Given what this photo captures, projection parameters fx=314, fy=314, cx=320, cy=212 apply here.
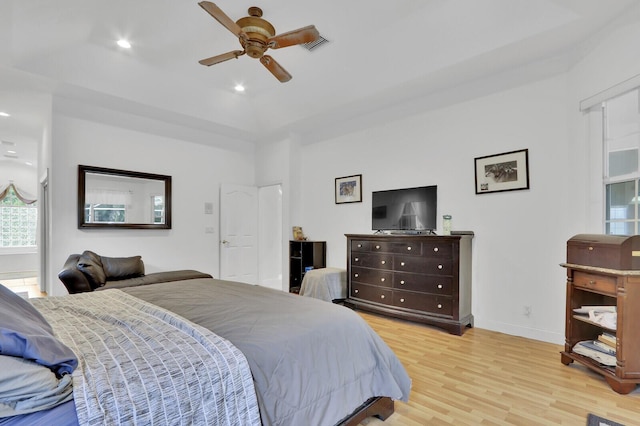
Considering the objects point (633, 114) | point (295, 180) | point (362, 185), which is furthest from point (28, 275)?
point (633, 114)

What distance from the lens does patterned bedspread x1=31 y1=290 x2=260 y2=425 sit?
38.3 inches

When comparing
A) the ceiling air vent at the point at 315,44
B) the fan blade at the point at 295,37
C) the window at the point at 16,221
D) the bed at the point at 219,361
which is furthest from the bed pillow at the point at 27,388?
the window at the point at 16,221

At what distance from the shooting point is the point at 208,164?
5.66 metres

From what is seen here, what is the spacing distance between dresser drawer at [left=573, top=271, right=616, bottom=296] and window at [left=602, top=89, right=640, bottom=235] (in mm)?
601

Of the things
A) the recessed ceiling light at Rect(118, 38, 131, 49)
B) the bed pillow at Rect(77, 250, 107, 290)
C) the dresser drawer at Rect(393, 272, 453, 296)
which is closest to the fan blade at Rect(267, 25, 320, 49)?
the recessed ceiling light at Rect(118, 38, 131, 49)

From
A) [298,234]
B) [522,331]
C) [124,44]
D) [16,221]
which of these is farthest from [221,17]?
[16,221]

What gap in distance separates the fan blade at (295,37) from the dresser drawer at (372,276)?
2783mm

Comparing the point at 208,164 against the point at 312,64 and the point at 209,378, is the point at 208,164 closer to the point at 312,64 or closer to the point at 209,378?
the point at 312,64

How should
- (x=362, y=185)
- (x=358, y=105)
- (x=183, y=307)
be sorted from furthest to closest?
(x=362, y=185) < (x=358, y=105) < (x=183, y=307)

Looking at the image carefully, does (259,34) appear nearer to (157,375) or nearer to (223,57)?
(223,57)

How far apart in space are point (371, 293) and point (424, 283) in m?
0.79

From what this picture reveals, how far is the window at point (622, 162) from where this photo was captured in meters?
2.72

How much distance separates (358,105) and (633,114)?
114 inches

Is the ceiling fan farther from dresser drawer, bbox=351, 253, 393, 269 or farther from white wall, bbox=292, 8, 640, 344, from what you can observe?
dresser drawer, bbox=351, 253, 393, 269
